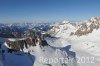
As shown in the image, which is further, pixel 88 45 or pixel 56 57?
pixel 88 45

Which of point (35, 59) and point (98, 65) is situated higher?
point (35, 59)

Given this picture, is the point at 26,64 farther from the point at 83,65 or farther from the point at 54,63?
the point at 83,65

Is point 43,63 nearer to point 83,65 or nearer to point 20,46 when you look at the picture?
point 83,65

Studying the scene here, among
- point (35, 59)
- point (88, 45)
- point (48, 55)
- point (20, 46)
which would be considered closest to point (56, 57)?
point (48, 55)

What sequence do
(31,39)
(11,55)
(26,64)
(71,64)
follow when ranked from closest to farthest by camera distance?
(26,64)
(11,55)
(71,64)
(31,39)

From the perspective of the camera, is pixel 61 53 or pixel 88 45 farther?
pixel 88 45

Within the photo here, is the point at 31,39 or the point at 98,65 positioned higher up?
the point at 31,39

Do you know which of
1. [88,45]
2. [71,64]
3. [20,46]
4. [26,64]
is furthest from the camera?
[88,45]

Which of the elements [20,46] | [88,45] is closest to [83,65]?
[20,46]

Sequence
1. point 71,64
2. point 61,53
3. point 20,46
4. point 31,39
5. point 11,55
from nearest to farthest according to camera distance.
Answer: point 11,55 < point 71,64 < point 61,53 < point 20,46 < point 31,39

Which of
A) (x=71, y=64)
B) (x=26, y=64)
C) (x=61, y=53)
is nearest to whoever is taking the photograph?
(x=26, y=64)
